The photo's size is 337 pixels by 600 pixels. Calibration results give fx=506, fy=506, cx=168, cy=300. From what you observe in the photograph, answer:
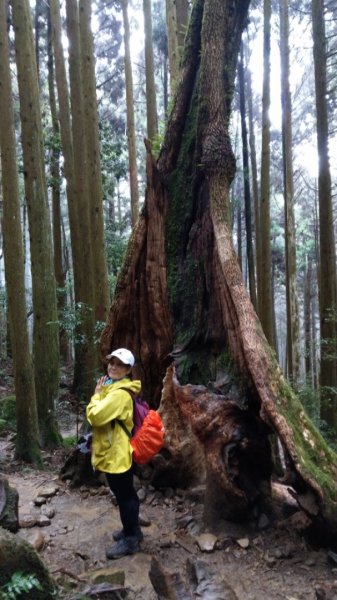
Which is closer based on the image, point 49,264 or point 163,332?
point 163,332

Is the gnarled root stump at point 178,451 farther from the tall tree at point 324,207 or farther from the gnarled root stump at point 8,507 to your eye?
the tall tree at point 324,207

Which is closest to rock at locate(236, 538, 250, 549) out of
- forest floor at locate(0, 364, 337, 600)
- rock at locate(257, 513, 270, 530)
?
forest floor at locate(0, 364, 337, 600)

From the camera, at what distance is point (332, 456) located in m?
4.01

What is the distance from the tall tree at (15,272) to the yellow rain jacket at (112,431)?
368 centimetres

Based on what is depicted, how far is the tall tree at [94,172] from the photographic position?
10406 mm

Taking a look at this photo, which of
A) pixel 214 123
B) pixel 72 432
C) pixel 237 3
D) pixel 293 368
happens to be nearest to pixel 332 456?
pixel 214 123

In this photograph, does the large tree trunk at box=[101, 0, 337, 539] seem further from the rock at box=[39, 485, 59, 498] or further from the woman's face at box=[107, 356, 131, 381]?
the rock at box=[39, 485, 59, 498]

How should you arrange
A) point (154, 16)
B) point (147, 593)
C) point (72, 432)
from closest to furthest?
point (147, 593), point (72, 432), point (154, 16)

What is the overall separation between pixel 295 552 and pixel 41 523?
2.41 metres

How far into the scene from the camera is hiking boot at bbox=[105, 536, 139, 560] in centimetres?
413

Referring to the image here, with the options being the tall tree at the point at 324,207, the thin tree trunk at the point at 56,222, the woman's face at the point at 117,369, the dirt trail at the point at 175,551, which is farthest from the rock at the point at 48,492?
the thin tree trunk at the point at 56,222

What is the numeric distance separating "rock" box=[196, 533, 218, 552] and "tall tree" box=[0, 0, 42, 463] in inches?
151

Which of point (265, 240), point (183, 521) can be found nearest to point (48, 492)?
point (183, 521)

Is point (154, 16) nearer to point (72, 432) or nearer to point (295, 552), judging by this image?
point (72, 432)
